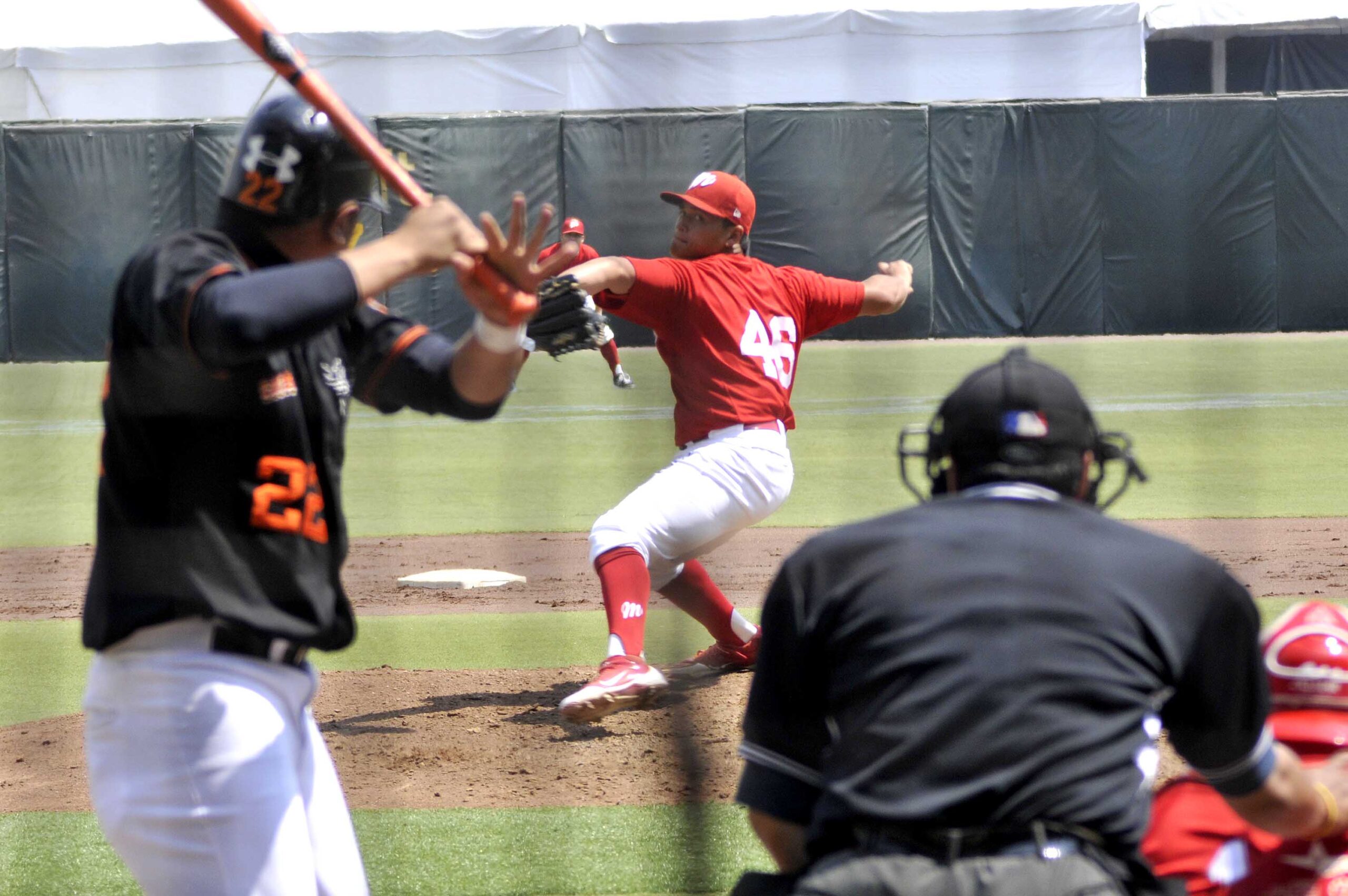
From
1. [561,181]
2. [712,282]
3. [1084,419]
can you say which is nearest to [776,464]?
[712,282]

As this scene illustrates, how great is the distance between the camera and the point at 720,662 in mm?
5074

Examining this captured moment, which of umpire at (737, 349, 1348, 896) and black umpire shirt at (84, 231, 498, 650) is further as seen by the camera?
black umpire shirt at (84, 231, 498, 650)

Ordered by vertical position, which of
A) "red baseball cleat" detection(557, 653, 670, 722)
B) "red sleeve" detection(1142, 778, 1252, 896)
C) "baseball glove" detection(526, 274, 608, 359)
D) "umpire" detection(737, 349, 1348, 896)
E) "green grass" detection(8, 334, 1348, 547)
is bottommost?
"green grass" detection(8, 334, 1348, 547)

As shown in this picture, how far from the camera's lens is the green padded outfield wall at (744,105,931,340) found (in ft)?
51.4

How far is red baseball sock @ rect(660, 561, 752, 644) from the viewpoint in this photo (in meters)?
→ 4.85

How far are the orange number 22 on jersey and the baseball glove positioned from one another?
0.99 m

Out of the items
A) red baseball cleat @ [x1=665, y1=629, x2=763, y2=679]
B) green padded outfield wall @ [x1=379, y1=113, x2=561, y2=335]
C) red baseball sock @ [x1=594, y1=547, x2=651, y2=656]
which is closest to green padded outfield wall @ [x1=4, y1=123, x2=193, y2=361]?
green padded outfield wall @ [x1=379, y1=113, x2=561, y2=335]

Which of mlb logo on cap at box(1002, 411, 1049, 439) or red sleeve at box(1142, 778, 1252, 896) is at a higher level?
mlb logo on cap at box(1002, 411, 1049, 439)

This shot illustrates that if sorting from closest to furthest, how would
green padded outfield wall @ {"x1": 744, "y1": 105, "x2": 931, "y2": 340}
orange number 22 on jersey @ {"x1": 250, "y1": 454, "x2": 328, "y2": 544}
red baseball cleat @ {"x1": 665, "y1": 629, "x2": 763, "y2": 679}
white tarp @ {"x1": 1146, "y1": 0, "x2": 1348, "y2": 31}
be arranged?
orange number 22 on jersey @ {"x1": 250, "y1": 454, "x2": 328, "y2": 544}, red baseball cleat @ {"x1": 665, "y1": 629, "x2": 763, "y2": 679}, green padded outfield wall @ {"x1": 744, "y1": 105, "x2": 931, "y2": 340}, white tarp @ {"x1": 1146, "y1": 0, "x2": 1348, "y2": 31}

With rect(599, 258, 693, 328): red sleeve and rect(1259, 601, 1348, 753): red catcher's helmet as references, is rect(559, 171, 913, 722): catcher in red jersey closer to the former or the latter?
rect(599, 258, 693, 328): red sleeve

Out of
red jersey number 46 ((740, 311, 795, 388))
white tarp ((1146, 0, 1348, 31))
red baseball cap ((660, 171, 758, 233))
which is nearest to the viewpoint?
red jersey number 46 ((740, 311, 795, 388))

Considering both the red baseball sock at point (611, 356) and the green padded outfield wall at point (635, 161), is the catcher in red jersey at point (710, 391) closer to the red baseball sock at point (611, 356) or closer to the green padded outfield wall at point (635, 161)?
the red baseball sock at point (611, 356)

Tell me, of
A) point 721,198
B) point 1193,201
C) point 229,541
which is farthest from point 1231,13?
point 229,541

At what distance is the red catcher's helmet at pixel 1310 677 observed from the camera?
2.02 metres
